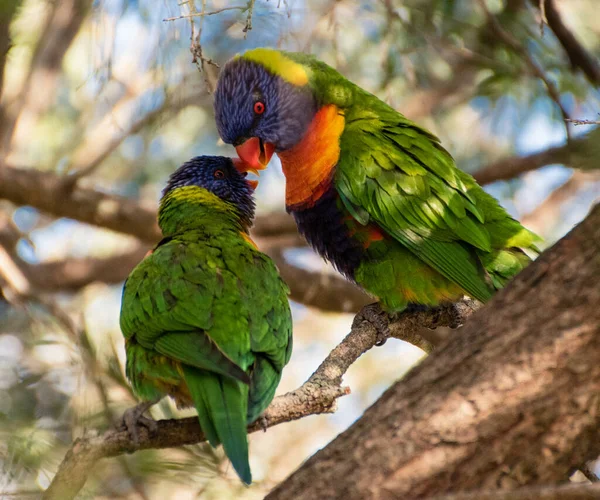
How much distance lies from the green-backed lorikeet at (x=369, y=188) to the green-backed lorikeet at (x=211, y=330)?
44 centimetres

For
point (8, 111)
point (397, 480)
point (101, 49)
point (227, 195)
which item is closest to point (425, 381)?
point (397, 480)

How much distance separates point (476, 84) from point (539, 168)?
842mm

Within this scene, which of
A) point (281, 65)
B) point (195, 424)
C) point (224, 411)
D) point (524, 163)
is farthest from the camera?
point (524, 163)

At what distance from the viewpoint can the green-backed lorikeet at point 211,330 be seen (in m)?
1.96

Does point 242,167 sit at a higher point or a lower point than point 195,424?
higher

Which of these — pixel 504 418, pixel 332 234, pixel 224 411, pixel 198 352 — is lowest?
pixel 504 418

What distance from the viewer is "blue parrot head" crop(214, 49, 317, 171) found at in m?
3.04

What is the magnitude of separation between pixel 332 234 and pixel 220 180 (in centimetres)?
55

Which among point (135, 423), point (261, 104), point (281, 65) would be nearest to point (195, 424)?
point (135, 423)

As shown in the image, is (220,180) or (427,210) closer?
(427,210)

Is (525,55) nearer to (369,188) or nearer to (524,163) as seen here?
(524,163)

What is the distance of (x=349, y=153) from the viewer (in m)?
2.86

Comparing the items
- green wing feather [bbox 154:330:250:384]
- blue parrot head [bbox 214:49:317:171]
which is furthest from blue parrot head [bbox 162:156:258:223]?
green wing feather [bbox 154:330:250:384]

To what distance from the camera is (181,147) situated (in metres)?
5.40
